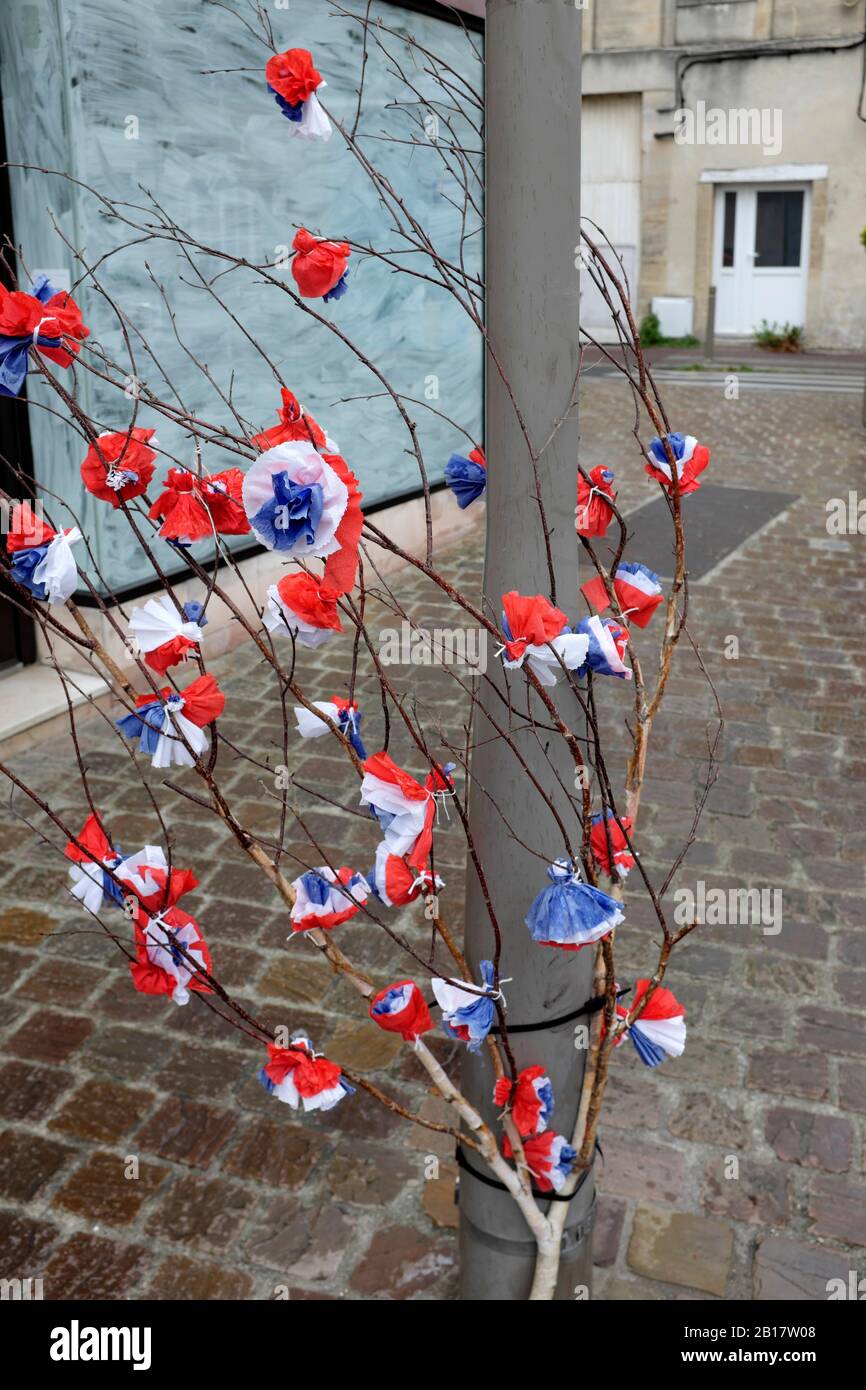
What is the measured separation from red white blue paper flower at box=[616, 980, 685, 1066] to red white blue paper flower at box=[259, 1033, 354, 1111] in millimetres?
607

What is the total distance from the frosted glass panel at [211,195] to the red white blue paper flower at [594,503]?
2268 millimetres

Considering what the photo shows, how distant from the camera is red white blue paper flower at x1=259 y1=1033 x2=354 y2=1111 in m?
2.60

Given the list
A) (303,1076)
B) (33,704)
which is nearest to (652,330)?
(33,704)

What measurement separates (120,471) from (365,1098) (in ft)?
7.37

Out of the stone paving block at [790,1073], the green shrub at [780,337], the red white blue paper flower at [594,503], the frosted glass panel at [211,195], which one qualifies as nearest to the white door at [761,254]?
the green shrub at [780,337]

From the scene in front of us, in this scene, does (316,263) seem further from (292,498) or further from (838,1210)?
(838,1210)

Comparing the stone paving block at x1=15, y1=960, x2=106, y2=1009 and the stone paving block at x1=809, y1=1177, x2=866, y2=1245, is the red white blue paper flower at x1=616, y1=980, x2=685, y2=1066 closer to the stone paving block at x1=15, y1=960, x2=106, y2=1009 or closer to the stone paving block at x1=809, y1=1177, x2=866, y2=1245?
the stone paving block at x1=809, y1=1177, x2=866, y2=1245

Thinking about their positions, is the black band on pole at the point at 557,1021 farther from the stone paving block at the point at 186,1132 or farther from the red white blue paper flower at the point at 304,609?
the stone paving block at the point at 186,1132

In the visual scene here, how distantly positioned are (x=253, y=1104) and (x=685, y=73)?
22350 millimetres

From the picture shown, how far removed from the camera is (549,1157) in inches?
103

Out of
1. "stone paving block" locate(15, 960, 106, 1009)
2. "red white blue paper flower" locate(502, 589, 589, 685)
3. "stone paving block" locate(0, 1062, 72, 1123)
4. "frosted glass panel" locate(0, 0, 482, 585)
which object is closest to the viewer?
"red white blue paper flower" locate(502, 589, 589, 685)

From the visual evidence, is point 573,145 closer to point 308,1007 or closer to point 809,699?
point 308,1007

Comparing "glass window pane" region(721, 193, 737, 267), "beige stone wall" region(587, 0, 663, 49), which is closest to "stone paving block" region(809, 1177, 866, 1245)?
"glass window pane" region(721, 193, 737, 267)

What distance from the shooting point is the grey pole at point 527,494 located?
2.14 meters
